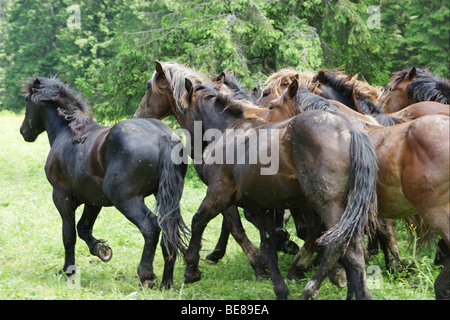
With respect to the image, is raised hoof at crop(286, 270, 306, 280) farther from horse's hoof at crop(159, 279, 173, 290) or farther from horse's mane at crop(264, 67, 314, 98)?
horse's mane at crop(264, 67, 314, 98)

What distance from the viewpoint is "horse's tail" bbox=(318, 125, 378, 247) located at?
4.32m

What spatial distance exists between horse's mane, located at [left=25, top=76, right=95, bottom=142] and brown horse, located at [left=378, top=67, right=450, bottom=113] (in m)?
4.19

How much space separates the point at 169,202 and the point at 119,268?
158 centimetres

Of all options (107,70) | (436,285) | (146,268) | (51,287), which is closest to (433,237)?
(436,285)

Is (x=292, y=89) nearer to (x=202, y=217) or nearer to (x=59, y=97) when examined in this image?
(x=202, y=217)

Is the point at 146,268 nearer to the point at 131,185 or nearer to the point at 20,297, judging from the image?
the point at 131,185

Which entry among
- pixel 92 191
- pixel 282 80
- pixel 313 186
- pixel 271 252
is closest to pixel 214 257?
pixel 271 252

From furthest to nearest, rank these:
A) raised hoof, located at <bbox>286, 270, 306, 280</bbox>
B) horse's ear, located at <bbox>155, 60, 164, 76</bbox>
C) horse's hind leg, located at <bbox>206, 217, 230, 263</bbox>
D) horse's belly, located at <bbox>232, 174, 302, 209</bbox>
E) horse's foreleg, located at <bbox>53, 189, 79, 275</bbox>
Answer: horse's hind leg, located at <bbox>206, 217, 230, 263</bbox> < horse's ear, located at <bbox>155, 60, 164, 76</bbox> < horse's foreleg, located at <bbox>53, 189, 79, 275</bbox> < raised hoof, located at <bbox>286, 270, 306, 280</bbox> < horse's belly, located at <bbox>232, 174, 302, 209</bbox>

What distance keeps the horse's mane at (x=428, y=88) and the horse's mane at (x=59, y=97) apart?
437 cm

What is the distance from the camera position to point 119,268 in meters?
6.76

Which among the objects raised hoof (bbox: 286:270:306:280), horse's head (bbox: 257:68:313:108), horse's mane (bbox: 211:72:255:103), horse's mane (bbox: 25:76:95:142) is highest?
horse's mane (bbox: 211:72:255:103)

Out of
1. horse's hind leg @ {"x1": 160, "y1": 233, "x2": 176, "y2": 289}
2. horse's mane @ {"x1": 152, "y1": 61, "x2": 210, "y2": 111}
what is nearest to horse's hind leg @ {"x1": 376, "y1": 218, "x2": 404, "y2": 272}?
horse's hind leg @ {"x1": 160, "y1": 233, "x2": 176, "y2": 289}

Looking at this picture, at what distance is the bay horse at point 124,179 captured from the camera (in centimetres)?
570

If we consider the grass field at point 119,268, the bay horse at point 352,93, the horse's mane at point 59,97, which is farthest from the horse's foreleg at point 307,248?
the horse's mane at point 59,97
